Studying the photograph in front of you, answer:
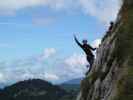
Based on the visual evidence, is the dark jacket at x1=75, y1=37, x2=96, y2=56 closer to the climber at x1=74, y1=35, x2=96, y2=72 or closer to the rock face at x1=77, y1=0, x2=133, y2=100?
the climber at x1=74, y1=35, x2=96, y2=72

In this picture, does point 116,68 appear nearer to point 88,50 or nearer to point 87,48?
point 87,48

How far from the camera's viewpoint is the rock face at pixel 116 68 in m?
28.9

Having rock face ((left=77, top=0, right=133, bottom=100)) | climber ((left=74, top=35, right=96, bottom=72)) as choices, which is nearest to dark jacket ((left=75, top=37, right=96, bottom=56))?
climber ((left=74, top=35, right=96, bottom=72))

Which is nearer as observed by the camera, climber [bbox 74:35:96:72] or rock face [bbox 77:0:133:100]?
rock face [bbox 77:0:133:100]

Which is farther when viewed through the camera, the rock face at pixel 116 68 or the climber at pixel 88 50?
the climber at pixel 88 50

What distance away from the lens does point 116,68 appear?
3403cm

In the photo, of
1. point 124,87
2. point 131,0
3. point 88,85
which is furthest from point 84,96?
point 124,87

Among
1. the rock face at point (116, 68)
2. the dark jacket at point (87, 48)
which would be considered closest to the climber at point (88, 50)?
the dark jacket at point (87, 48)

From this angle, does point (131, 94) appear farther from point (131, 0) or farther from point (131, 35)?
point (131, 0)

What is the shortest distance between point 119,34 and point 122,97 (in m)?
10.7

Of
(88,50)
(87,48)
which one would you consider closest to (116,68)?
(87,48)

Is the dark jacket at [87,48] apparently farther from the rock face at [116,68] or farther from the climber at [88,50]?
the rock face at [116,68]

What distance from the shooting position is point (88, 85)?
4325cm

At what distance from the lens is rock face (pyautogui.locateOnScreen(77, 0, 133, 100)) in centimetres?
2892
